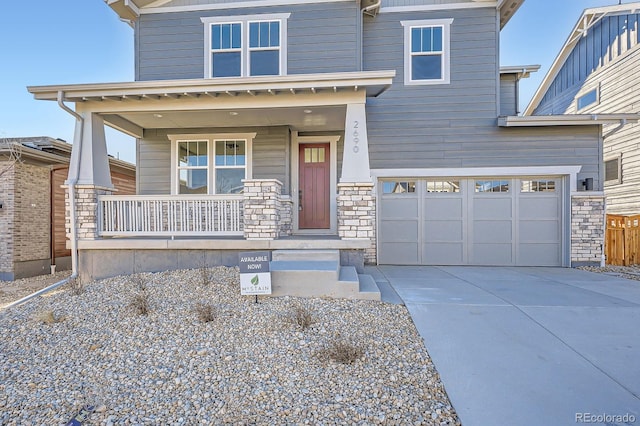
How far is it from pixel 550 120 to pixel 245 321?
741 cm

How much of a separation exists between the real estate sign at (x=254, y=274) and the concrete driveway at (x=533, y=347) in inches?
71.0

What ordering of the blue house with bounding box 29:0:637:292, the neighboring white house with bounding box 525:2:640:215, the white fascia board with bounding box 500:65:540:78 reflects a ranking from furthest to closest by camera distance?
the neighboring white house with bounding box 525:2:640:215, the white fascia board with bounding box 500:65:540:78, the blue house with bounding box 29:0:637:292

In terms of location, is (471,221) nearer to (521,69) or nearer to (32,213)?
(521,69)

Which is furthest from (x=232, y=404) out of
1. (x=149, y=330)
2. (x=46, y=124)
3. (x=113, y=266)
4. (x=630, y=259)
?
(x=46, y=124)

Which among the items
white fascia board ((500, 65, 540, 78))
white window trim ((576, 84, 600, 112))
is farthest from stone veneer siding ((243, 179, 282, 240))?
white window trim ((576, 84, 600, 112))

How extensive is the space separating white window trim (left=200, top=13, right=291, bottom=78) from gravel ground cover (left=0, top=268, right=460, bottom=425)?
5450mm

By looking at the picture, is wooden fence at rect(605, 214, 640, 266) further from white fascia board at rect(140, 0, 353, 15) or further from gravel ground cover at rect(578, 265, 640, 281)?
A: white fascia board at rect(140, 0, 353, 15)

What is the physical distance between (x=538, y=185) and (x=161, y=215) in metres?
7.98

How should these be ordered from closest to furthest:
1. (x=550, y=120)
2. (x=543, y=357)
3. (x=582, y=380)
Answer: (x=582, y=380) → (x=543, y=357) → (x=550, y=120)

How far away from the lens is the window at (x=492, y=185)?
738 cm

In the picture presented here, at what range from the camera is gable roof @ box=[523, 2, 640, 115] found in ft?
33.5

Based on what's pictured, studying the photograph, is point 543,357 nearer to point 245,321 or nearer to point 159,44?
point 245,321

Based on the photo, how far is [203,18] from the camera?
7.52 meters

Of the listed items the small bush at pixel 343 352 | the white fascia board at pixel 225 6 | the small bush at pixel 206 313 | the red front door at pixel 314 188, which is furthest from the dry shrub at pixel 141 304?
the white fascia board at pixel 225 6
